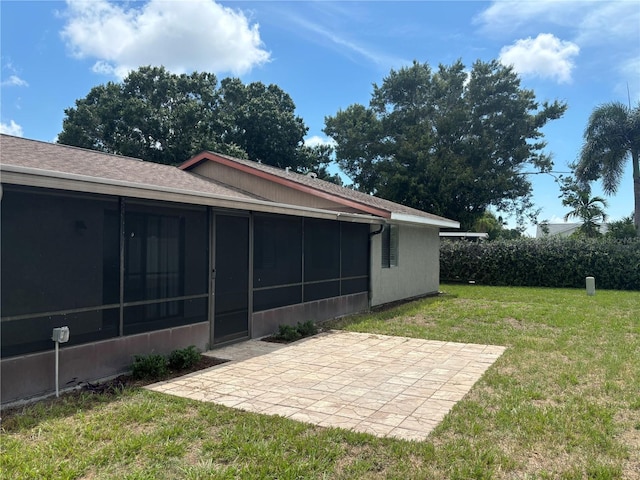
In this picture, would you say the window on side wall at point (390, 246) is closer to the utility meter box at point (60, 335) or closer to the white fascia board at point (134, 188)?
the white fascia board at point (134, 188)

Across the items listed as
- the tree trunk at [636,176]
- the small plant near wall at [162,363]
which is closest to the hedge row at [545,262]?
the tree trunk at [636,176]

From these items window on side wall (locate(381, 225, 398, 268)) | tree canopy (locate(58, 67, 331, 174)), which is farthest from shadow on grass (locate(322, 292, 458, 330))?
tree canopy (locate(58, 67, 331, 174))

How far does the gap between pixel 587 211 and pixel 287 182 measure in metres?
23.2

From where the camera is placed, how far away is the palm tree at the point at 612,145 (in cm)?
2042

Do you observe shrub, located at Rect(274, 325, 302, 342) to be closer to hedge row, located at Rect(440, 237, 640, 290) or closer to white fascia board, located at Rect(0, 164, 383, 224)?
white fascia board, located at Rect(0, 164, 383, 224)

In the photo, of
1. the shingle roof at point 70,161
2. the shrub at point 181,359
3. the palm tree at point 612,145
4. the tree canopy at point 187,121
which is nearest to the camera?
the shingle roof at point 70,161

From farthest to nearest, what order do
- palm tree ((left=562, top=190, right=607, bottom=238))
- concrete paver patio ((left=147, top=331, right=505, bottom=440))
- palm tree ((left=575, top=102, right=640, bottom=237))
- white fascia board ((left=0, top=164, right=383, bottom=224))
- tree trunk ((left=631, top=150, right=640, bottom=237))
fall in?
palm tree ((left=562, top=190, right=607, bottom=238)) → tree trunk ((left=631, top=150, right=640, bottom=237)) → palm tree ((left=575, top=102, right=640, bottom=237)) → concrete paver patio ((left=147, top=331, right=505, bottom=440)) → white fascia board ((left=0, top=164, right=383, bottom=224))

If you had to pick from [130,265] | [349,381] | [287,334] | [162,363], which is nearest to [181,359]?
[162,363]

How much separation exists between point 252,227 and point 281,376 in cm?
282

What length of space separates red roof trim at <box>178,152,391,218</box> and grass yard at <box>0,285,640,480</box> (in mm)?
5319

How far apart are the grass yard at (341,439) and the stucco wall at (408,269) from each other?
6053mm

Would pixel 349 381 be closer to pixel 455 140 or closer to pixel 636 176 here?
pixel 636 176

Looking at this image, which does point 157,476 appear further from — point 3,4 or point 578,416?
point 3,4

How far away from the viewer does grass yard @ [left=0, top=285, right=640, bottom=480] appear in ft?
10.6
